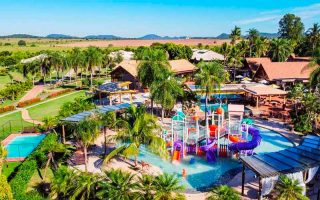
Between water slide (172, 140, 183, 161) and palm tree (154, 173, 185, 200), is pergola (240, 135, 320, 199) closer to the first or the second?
palm tree (154, 173, 185, 200)

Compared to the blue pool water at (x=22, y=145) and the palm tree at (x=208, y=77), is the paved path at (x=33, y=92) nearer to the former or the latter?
the blue pool water at (x=22, y=145)

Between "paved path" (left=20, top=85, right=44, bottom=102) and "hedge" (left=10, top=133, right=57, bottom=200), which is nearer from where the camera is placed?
"hedge" (left=10, top=133, right=57, bottom=200)

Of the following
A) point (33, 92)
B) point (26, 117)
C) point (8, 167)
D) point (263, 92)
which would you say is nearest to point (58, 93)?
point (33, 92)

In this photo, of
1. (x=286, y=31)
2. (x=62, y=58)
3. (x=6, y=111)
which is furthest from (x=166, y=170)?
(x=286, y=31)

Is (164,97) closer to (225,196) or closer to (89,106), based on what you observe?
(89,106)

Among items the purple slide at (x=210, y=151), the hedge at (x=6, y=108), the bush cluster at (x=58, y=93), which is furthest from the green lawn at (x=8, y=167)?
the bush cluster at (x=58, y=93)

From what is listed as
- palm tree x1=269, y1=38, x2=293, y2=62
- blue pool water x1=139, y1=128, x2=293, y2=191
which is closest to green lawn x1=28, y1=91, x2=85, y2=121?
blue pool water x1=139, y1=128, x2=293, y2=191
